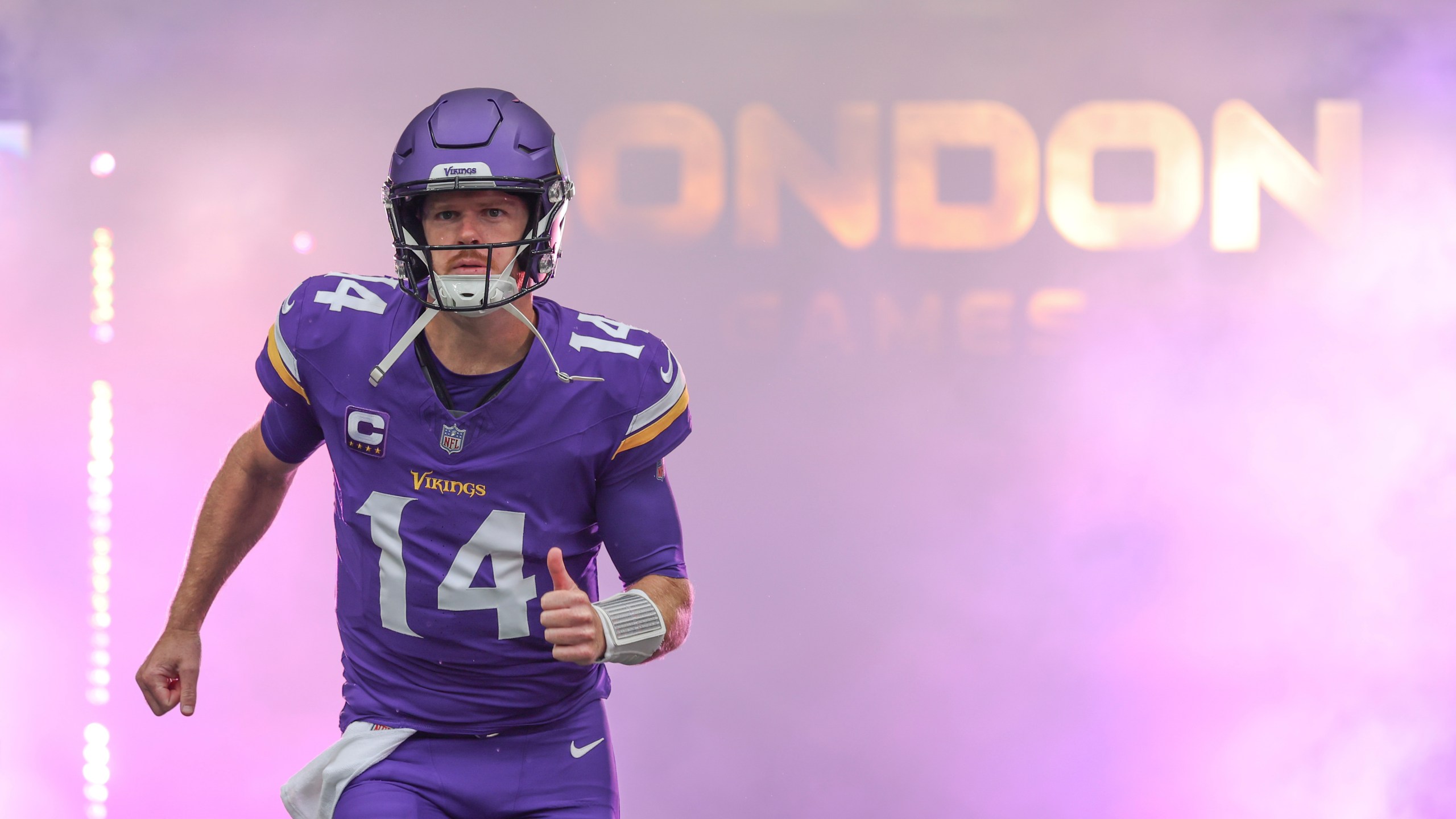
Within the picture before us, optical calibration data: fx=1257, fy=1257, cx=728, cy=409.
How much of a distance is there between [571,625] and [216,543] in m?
0.74

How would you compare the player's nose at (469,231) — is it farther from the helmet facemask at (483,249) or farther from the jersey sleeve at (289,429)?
the jersey sleeve at (289,429)

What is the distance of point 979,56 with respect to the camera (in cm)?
322

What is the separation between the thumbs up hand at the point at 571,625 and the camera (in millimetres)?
1460

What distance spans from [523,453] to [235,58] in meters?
2.07

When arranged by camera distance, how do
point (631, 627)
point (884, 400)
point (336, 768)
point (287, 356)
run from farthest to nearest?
1. point (884, 400)
2. point (287, 356)
3. point (336, 768)
4. point (631, 627)

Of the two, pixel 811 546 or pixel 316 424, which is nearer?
pixel 316 424

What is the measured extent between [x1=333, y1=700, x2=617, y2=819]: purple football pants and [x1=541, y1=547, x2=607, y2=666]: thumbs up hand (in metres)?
0.32

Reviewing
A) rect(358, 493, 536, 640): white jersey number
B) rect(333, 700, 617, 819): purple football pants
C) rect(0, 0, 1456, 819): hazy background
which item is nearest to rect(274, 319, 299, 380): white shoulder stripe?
rect(358, 493, 536, 640): white jersey number

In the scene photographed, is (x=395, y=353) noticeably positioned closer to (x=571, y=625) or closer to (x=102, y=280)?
(x=571, y=625)

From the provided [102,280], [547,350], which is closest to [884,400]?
[547,350]

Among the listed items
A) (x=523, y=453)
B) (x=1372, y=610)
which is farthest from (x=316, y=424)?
(x=1372, y=610)

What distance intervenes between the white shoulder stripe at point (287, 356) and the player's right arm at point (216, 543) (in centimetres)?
15

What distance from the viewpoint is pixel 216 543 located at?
6.26 feet

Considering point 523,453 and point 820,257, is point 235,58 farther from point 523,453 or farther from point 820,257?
point 523,453
